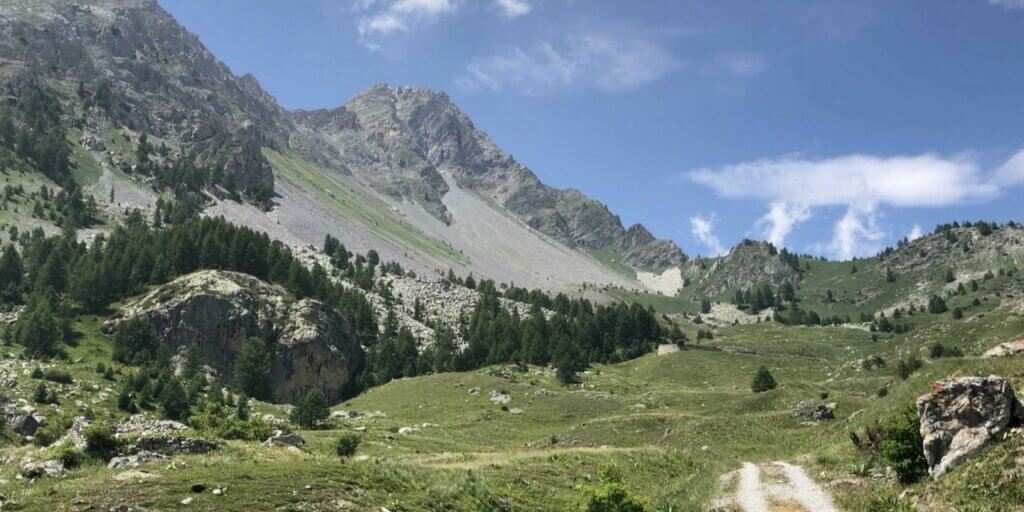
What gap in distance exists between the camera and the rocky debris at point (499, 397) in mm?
101256

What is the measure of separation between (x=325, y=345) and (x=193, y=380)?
100ft

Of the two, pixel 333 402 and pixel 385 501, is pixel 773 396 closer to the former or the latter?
pixel 385 501

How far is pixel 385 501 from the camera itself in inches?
995

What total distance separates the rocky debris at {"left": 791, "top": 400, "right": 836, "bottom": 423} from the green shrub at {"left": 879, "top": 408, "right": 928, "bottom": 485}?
3085cm

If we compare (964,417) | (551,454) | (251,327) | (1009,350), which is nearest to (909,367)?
(1009,350)

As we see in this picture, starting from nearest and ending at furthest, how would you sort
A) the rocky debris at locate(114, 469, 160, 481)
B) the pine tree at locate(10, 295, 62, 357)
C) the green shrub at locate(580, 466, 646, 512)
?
the rocky debris at locate(114, 469, 160, 481)
the green shrub at locate(580, 466, 646, 512)
the pine tree at locate(10, 295, 62, 357)

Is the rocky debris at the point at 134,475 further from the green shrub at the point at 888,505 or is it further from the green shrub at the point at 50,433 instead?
the green shrub at the point at 888,505

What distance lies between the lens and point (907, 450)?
28.3 m

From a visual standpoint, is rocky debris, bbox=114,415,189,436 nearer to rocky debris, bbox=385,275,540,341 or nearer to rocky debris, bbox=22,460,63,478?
rocky debris, bbox=22,460,63,478

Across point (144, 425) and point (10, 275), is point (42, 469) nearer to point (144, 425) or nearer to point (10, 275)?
point (144, 425)

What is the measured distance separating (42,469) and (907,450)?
1385 inches

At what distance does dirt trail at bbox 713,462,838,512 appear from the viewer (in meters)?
28.8

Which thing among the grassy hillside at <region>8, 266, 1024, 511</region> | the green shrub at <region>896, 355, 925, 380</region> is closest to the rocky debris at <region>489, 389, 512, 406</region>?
the grassy hillside at <region>8, 266, 1024, 511</region>

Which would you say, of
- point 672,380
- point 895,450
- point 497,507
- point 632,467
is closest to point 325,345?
point 672,380
